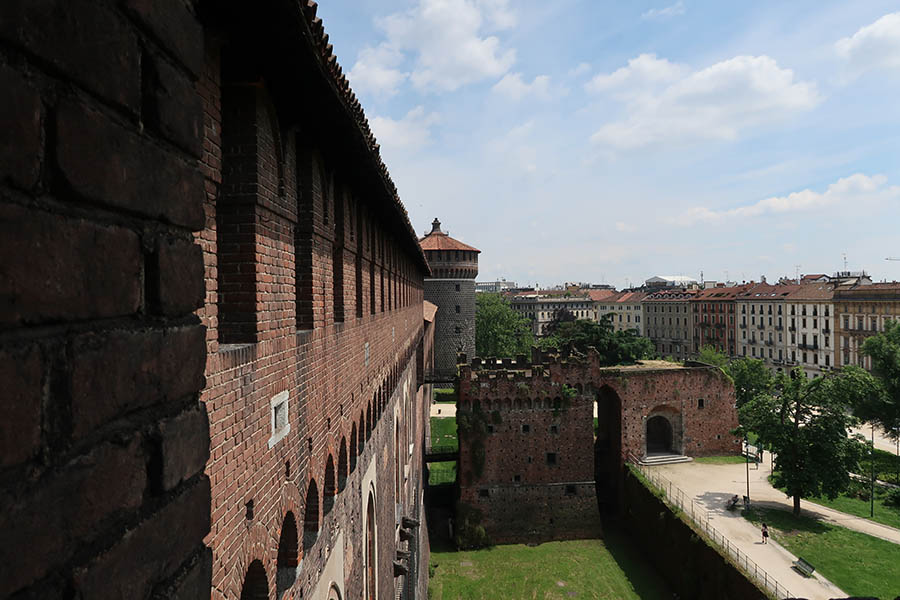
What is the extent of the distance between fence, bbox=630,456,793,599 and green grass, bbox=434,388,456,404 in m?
24.1

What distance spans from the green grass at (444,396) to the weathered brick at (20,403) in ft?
170

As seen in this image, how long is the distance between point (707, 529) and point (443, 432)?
20.2 metres

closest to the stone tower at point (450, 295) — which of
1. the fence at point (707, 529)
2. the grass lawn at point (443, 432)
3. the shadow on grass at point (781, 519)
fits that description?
the grass lawn at point (443, 432)

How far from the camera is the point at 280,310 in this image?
4.34 m

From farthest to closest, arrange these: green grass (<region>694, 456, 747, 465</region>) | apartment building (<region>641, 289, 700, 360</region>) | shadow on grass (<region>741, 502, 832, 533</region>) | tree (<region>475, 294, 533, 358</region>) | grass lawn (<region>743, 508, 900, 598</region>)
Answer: apartment building (<region>641, 289, 700, 360</region>), tree (<region>475, 294, 533, 358</region>), green grass (<region>694, 456, 747, 465</region>), shadow on grass (<region>741, 502, 832, 533</region>), grass lawn (<region>743, 508, 900, 598</region>)

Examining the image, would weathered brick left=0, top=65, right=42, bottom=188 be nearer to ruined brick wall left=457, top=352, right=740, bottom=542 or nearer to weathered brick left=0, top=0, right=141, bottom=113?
weathered brick left=0, top=0, right=141, bottom=113

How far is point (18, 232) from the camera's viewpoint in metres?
1.03

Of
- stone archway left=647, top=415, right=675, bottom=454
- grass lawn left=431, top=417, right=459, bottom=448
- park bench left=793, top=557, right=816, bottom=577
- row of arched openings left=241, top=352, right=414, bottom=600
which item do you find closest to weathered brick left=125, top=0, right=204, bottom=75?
row of arched openings left=241, top=352, right=414, bottom=600

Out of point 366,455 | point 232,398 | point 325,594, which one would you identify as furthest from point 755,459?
point 232,398

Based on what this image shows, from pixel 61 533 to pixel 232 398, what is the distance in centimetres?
243

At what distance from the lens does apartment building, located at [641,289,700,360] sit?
7312 cm

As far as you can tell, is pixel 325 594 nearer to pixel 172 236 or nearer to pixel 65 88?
pixel 172 236

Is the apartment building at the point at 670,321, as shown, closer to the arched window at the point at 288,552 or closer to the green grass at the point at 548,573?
the green grass at the point at 548,573

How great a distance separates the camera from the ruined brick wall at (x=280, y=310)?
3328 millimetres
